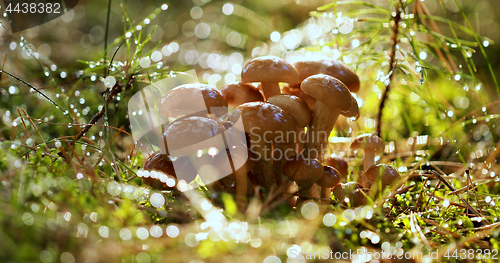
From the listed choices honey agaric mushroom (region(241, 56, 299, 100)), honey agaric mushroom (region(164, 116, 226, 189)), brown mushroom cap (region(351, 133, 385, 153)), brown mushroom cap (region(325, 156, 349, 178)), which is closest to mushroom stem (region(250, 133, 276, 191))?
honey agaric mushroom (region(164, 116, 226, 189))

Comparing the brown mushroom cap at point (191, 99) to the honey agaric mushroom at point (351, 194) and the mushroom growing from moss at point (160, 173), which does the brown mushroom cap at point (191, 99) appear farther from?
the honey agaric mushroom at point (351, 194)

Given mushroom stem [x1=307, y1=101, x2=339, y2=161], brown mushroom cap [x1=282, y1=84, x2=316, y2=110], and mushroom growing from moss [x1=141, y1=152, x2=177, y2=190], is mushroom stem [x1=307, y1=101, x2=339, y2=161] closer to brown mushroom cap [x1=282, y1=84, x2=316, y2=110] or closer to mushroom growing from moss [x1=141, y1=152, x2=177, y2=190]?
brown mushroom cap [x1=282, y1=84, x2=316, y2=110]

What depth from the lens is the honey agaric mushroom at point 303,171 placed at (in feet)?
4.89

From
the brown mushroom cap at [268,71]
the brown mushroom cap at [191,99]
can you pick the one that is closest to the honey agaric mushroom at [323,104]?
the brown mushroom cap at [268,71]

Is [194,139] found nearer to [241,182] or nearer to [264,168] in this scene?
[241,182]

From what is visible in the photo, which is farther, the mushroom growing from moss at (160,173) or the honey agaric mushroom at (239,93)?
the honey agaric mushroom at (239,93)

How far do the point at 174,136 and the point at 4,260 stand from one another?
0.72 meters

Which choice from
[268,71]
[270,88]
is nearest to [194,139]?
[268,71]

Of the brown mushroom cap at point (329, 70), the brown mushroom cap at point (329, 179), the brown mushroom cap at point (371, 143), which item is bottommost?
the brown mushroom cap at point (329, 179)

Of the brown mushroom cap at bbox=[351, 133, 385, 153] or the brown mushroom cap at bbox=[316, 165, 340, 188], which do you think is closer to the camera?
the brown mushroom cap at bbox=[316, 165, 340, 188]

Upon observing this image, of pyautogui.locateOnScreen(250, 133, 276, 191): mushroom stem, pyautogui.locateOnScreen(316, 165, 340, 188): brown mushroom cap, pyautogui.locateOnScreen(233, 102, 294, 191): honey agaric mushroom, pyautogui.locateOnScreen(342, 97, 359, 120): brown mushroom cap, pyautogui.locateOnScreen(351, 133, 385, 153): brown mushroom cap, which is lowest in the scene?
pyautogui.locateOnScreen(316, 165, 340, 188): brown mushroom cap

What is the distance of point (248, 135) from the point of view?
1.55 metres

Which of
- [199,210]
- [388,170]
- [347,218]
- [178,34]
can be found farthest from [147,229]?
[178,34]

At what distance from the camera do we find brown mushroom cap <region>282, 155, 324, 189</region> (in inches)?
58.7
